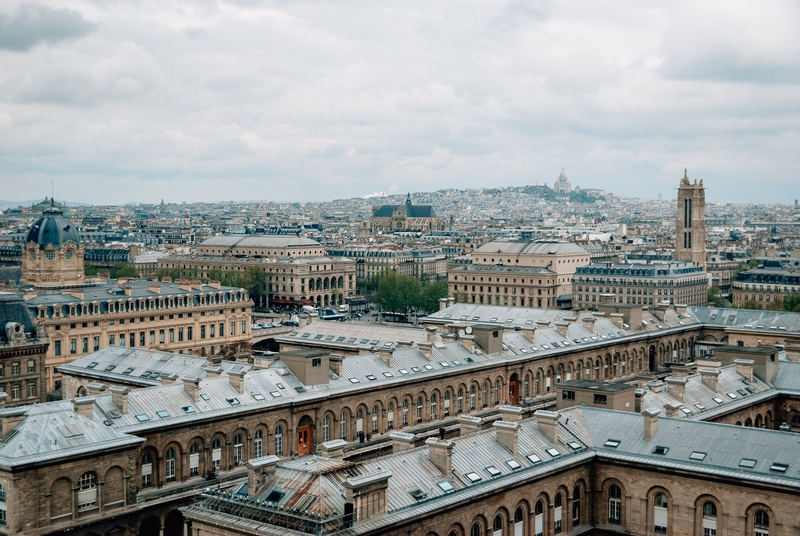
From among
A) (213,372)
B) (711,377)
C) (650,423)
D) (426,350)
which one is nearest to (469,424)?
(650,423)

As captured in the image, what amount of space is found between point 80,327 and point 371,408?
48.0 meters

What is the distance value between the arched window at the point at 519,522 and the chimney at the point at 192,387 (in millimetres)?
19400

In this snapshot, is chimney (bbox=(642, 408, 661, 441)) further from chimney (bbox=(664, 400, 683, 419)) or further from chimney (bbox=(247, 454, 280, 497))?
chimney (bbox=(247, 454, 280, 497))

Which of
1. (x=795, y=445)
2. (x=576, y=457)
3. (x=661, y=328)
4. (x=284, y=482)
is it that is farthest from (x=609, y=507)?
(x=661, y=328)

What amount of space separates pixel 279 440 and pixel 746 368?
103 feet

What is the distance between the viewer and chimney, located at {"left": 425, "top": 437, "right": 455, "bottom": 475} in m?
43.2

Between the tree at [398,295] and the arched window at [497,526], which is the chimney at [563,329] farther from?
the tree at [398,295]

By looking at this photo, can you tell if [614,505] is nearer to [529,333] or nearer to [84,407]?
[84,407]

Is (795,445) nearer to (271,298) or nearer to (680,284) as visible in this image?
(680,284)

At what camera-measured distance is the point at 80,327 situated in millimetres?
102125

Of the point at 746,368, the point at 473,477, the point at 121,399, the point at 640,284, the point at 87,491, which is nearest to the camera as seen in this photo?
the point at 473,477

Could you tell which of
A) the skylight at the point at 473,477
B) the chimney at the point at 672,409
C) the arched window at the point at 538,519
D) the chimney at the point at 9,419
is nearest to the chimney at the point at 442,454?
the skylight at the point at 473,477

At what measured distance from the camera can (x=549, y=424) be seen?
49.6 metres

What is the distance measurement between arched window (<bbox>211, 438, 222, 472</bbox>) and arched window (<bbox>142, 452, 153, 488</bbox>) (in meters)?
3.98
